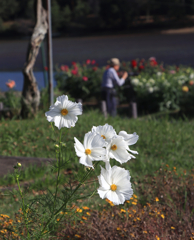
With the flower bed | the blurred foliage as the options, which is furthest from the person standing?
the blurred foliage

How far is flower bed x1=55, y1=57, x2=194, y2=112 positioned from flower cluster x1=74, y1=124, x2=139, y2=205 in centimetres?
542

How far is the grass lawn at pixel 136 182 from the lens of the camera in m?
2.07

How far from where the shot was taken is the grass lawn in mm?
2074

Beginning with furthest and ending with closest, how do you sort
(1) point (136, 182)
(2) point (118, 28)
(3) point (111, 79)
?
(2) point (118, 28), (3) point (111, 79), (1) point (136, 182)

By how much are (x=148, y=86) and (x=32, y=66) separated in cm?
278

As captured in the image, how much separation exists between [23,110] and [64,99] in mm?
4038

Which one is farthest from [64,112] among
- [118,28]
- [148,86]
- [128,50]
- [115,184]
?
[118,28]

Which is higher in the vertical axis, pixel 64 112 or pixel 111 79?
pixel 64 112

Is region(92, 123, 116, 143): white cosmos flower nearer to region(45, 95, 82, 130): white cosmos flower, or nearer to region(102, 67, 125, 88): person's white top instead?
region(45, 95, 82, 130): white cosmos flower

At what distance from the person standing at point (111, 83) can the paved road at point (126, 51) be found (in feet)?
37.7

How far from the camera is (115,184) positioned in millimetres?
1455

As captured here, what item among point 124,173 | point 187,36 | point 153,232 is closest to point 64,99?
point 124,173

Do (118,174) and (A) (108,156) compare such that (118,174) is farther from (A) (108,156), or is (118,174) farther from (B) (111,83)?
(B) (111,83)

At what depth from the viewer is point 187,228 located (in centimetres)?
214
